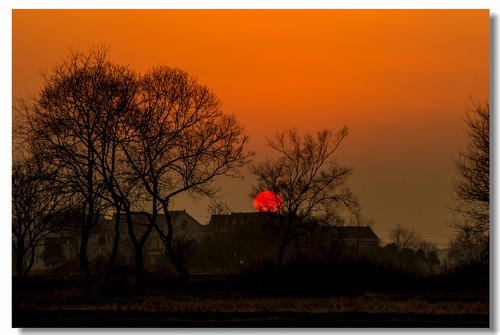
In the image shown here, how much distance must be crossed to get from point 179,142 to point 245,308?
8054 mm

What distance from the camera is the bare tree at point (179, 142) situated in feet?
70.3

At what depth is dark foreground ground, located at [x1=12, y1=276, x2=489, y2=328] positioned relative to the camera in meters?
14.3

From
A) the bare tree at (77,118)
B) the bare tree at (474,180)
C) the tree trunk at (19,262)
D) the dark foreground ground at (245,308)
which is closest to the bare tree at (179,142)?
the bare tree at (77,118)

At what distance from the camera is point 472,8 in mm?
14945

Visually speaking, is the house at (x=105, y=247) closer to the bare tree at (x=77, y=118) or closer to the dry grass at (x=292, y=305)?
the bare tree at (x=77, y=118)

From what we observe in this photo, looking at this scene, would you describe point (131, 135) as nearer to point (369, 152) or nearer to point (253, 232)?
point (369, 152)

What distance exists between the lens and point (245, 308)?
54.7ft

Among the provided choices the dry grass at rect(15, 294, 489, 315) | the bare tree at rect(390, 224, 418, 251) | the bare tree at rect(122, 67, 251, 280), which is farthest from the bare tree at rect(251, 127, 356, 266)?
the dry grass at rect(15, 294, 489, 315)

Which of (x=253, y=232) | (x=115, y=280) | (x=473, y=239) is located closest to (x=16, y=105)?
(x=115, y=280)

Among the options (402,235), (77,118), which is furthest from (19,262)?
(402,235)

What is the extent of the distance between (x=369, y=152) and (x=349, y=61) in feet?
10.3

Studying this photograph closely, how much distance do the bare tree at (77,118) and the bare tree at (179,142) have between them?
1015 millimetres

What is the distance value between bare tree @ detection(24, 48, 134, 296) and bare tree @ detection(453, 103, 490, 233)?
339 inches

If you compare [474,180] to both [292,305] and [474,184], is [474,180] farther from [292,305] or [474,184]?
A: [292,305]
